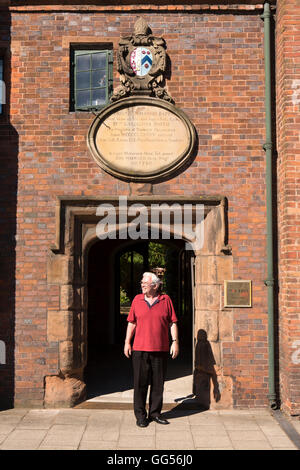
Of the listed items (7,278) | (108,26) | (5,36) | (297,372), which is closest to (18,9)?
(5,36)

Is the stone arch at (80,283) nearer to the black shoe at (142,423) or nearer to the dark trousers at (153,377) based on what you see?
the dark trousers at (153,377)

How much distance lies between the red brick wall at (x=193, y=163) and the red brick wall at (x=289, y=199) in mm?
280

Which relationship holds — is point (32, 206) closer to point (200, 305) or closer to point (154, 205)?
point (154, 205)

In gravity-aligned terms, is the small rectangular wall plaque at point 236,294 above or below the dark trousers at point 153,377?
above

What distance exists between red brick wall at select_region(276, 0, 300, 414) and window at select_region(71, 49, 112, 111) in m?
2.40

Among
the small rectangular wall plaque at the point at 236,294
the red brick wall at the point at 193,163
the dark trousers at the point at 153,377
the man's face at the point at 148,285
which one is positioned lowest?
the dark trousers at the point at 153,377

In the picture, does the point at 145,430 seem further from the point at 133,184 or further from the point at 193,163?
the point at 193,163

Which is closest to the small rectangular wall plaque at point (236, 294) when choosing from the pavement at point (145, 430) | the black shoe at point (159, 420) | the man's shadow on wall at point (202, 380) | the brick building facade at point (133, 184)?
the brick building facade at point (133, 184)

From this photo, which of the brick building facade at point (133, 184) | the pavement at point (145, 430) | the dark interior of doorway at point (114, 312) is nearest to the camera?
the pavement at point (145, 430)

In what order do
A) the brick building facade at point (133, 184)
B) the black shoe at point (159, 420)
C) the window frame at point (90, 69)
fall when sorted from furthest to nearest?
the window frame at point (90, 69)
the brick building facade at point (133, 184)
the black shoe at point (159, 420)

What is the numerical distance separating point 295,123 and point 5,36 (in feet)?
13.6

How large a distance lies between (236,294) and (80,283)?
213 cm

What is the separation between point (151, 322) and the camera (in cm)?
542

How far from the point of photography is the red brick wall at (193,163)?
610cm
